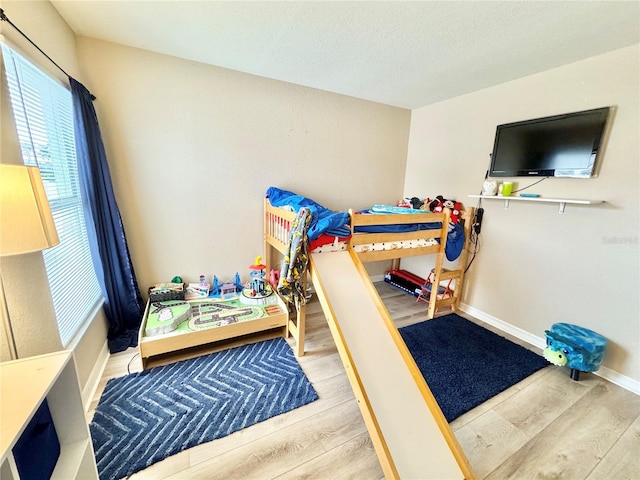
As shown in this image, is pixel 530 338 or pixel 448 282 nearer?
pixel 530 338

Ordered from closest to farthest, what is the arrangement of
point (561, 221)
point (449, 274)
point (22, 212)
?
point (22, 212)
point (561, 221)
point (449, 274)

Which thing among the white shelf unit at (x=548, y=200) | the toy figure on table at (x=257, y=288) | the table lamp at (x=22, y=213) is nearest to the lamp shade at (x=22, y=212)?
the table lamp at (x=22, y=213)

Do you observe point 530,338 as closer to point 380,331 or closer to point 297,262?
point 380,331

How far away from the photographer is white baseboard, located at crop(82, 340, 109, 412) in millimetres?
1588

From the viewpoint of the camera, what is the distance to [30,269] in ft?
3.68

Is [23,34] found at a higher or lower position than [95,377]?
higher

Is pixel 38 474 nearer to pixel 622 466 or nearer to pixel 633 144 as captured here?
pixel 622 466

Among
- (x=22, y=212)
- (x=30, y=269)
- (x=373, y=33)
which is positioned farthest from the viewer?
(x=373, y=33)

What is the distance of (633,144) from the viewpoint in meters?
1.77

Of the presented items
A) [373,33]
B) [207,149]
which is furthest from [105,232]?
[373,33]

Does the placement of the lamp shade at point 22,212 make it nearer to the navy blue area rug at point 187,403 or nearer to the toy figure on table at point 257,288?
the navy blue area rug at point 187,403

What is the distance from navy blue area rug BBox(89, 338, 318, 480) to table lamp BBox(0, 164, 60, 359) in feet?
3.74

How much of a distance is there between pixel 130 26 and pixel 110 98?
0.57 m

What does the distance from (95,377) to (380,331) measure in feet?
6.28
